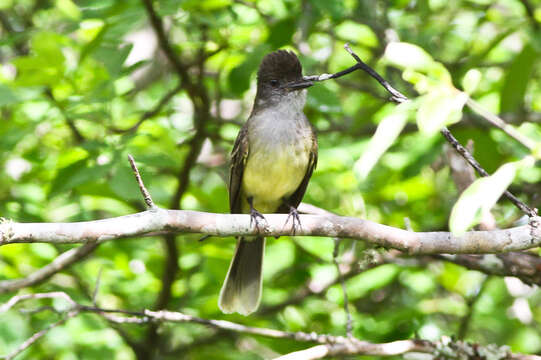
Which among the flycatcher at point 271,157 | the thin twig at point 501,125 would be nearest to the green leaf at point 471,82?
the thin twig at point 501,125

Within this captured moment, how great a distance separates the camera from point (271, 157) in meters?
5.12

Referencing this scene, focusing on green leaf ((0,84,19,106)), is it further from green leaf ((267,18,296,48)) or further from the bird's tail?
green leaf ((267,18,296,48))

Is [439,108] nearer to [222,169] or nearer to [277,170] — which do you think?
[277,170]

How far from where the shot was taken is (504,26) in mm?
5578

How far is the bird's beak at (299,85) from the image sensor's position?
17.1 feet

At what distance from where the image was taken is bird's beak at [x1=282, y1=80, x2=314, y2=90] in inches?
205

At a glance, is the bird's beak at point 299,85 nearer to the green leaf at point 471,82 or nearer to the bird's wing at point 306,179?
the bird's wing at point 306,179

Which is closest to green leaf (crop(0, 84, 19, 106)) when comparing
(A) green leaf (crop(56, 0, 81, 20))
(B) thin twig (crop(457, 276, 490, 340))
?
(A) green leaf (crop(56, 0, 81, 20))

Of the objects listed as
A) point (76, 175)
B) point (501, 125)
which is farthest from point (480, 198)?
point (76, 175)

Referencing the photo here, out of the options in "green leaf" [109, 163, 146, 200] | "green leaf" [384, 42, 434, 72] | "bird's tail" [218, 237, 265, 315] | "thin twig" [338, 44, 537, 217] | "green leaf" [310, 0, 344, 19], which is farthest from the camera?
"bird's tail" [218, 237, 265, 315]

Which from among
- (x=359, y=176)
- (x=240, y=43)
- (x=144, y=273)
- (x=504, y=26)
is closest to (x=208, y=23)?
(x=240, y=43)

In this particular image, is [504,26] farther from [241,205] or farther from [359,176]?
[359,176]

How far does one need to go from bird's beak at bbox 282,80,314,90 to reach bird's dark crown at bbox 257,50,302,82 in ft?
0.22

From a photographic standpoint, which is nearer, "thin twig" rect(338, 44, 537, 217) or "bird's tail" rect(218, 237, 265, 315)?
"thin twig" rect(338, 44, 537, 217)
